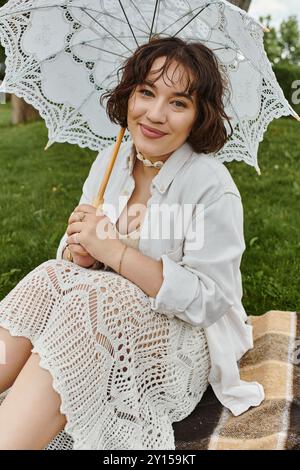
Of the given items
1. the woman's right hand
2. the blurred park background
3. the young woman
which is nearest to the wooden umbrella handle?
the young woman

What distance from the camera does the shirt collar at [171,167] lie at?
2727 millimetres

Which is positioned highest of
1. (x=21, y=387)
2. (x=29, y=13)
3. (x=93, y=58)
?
(x=29, y=13)

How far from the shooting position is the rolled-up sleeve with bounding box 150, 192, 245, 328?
8.03ft

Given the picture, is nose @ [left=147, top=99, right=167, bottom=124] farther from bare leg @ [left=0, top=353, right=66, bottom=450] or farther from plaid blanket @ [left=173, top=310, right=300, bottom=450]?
plaid blanket @ [left=173, top=310, right=300, bottom=450]

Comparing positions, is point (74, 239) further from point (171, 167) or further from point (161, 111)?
point (161, 111)

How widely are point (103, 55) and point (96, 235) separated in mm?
1006

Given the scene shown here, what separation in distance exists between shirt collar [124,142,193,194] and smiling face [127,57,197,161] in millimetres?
60

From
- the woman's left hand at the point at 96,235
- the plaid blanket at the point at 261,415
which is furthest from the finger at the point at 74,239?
the plaid blanket at the point at 261,415

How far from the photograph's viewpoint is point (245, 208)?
18.8 feet

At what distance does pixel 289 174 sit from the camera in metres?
6.59

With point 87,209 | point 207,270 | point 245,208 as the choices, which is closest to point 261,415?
point 207,270

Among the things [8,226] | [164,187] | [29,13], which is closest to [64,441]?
[164,187]
